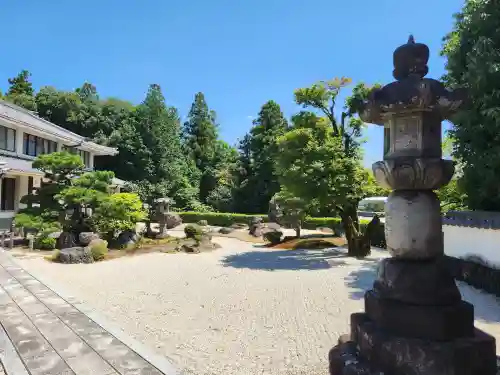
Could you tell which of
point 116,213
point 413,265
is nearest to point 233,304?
point 413,265

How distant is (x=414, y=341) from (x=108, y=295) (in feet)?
24.0

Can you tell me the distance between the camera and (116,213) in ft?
52.5

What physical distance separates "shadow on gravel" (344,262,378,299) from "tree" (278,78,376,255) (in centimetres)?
279

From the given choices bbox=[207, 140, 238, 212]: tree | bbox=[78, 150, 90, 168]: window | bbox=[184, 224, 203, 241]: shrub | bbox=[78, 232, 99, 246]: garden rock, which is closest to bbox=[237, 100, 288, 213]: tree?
bbox=[207, 140, 238, 212]: tree

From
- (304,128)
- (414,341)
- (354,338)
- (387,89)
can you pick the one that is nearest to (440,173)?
(387,89)

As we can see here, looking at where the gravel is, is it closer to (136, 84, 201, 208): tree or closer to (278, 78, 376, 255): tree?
(278, 78, 376, 255): tree

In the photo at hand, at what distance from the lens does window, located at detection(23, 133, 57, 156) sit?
77.5ft

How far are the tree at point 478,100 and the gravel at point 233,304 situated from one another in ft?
9.91

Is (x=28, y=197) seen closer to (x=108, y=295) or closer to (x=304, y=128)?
(x=108, y=295)

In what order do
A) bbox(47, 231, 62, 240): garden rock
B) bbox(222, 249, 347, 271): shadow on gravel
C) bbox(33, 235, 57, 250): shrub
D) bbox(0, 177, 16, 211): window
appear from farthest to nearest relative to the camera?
bbox(0, 177, 16, 211): window, bbox(47, 231, 62, 240): garden rock, bbox(33, 235, 57, 250): shrub, bbox(222, 249, 347, 271): shadow on gravel

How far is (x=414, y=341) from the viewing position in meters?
3.26

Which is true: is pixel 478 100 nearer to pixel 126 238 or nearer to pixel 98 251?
pixel 98 251

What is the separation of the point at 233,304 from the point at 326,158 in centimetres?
829

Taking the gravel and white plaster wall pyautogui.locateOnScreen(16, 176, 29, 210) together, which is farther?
white plaster wall pyautogui.locateOnScreen(16, 176, 29, 210)
